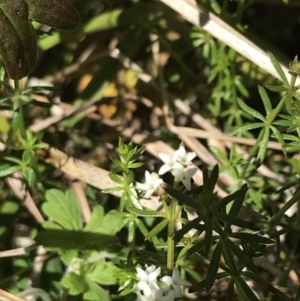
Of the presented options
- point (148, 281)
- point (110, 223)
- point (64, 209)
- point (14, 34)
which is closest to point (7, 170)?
point (64, 209)

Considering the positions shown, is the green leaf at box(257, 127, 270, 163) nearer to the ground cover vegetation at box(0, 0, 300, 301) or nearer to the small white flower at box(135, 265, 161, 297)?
the ground cover vegetation at box(0, 0, 300, 301)

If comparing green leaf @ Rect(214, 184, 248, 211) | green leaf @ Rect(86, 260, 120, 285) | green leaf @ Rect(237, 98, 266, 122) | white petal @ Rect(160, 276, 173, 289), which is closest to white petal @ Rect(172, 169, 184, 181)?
green leaf @ Rect(214, 184, 248, 211)

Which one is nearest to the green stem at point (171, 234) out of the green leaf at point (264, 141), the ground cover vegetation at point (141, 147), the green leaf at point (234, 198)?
the ground cover vegetation at point (141, 147)

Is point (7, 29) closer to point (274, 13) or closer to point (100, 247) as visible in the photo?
point (100, 247)

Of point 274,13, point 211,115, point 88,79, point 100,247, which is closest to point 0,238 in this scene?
point 100,247

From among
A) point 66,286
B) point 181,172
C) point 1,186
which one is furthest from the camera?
point 1,186

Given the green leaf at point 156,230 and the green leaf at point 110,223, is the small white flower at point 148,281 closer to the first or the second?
the green leaf at point 156,230
